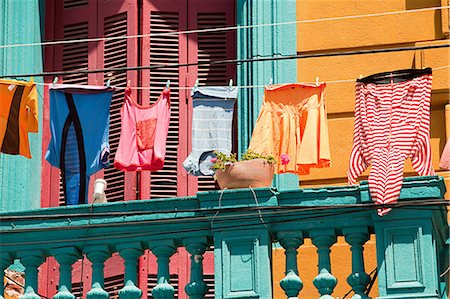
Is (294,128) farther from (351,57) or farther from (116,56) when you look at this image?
(116,56)

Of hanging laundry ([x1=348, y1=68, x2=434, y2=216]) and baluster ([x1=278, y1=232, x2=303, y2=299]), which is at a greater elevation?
hanging laundry ([x1=348, y1=68, x2=434, y2=216])

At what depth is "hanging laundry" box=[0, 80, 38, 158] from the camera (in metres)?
15.2

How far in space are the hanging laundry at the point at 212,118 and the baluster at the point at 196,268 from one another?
5.31ft

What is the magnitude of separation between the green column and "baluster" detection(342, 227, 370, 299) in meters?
3.13

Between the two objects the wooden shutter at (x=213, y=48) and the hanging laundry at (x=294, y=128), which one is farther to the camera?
the wooden shutter at (x=213, y=48)

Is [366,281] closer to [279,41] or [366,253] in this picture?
[366,253]

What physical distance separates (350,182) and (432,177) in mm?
1255

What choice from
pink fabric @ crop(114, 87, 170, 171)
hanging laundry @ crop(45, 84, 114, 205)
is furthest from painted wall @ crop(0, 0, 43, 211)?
pink fabric @ crop(114, 87, 170, 171)

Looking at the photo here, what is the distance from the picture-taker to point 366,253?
1538cm

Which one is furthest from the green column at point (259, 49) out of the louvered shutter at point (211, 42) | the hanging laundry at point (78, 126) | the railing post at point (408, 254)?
the railing post at point (408, 254)

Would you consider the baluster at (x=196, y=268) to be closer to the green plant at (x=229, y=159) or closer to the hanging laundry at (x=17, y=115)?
the green plant at (x=229, y=159)

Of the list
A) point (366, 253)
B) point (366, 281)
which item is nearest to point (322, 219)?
point (366, 281)

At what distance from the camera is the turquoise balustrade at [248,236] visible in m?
12.9

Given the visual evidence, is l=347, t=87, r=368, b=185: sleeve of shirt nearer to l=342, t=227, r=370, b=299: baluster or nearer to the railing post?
l=342, t=227, r=370, b=299: baluster
